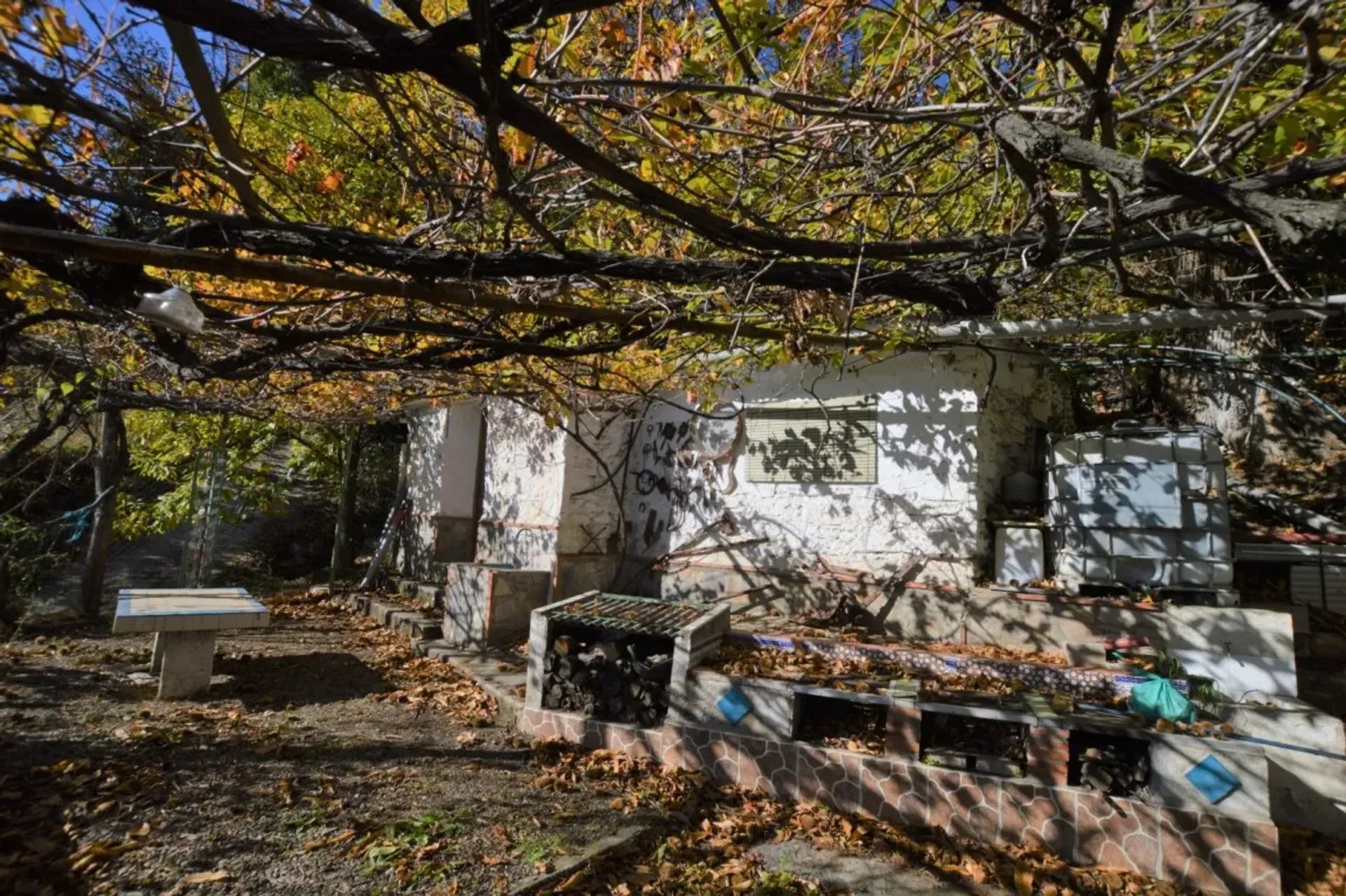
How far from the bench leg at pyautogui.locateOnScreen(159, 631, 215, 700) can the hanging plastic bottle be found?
4.38m

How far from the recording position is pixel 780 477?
Answer: 8461 mm

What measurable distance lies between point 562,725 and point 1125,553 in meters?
5.06

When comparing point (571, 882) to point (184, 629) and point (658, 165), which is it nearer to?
point (658, 165)

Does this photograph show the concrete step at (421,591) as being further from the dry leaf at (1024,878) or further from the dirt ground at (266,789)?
the dry leaf at (1024,878)

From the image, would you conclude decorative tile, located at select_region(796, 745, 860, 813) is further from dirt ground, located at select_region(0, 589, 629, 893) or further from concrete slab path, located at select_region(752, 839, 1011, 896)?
dirt ground, located at select_region(0, 589, 629, 893)

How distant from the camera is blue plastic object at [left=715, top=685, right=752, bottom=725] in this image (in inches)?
218

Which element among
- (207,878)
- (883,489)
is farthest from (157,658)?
(883,489)

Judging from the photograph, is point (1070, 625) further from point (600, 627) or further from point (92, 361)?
point (92, 361)

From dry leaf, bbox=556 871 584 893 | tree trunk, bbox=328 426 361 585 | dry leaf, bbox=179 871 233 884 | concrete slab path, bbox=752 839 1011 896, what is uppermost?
tree trunk, bbox=328 426 361 585

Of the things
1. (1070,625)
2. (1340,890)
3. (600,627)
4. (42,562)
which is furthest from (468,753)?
(42,562)

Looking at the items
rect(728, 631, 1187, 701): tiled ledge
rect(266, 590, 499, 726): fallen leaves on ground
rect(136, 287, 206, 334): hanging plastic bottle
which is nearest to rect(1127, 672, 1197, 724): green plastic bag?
rect(728, 631, 1187, 701): tiled ledge

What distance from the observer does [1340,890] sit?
4.26 m

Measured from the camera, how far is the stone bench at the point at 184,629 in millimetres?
6555

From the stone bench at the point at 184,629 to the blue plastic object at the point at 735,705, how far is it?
4.50 meters
